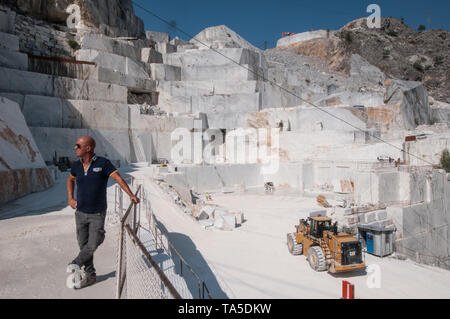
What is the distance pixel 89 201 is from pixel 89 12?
3252cm

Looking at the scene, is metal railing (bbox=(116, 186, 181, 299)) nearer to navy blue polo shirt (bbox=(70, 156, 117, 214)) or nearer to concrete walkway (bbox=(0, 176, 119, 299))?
concrete walkway (bbox=(0, 176, 119, 299))

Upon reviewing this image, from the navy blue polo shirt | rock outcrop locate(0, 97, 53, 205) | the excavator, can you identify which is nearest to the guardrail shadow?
the navy blue polo shirt

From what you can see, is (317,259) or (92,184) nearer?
(92,184)

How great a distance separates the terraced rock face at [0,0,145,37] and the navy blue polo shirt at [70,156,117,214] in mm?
31561

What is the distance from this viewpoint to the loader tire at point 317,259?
786 centimetres

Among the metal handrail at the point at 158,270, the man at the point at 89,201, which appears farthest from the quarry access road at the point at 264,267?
the metal handrail at the point at 158,270

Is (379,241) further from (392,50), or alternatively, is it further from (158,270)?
(392,50)

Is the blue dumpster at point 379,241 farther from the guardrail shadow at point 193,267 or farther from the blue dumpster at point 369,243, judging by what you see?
the guardrail shadow at point 193,267

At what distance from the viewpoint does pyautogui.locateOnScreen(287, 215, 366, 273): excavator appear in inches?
300

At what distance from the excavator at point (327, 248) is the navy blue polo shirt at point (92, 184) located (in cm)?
638

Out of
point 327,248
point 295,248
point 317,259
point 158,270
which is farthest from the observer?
point 295,248

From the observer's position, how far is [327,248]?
8.04 metres

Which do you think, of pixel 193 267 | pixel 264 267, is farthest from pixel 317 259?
pixel 193 267

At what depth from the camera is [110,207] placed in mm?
8117
